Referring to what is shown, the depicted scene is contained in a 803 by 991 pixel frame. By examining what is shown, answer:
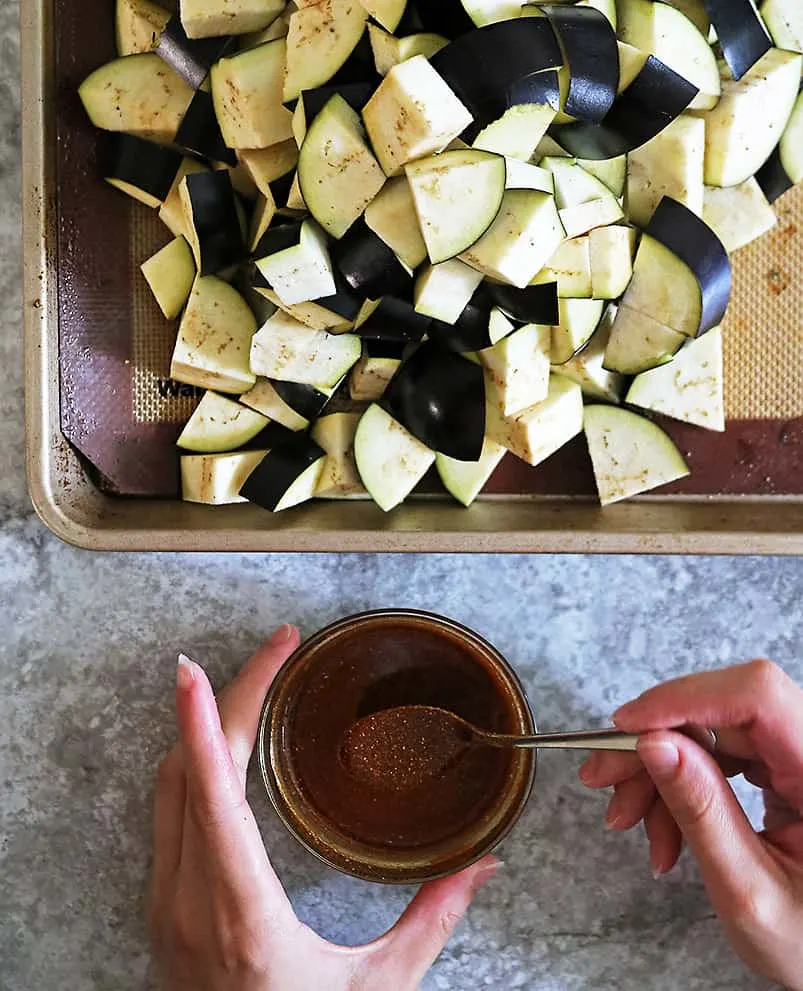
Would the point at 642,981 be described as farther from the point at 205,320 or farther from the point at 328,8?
the point at 328,8

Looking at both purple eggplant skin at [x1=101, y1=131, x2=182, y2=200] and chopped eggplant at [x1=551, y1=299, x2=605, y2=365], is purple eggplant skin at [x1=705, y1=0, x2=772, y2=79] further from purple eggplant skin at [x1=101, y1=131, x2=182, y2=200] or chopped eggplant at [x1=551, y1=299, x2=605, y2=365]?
purple eggplant skin at [x1=101, y1=131, x2=182, y2=200]

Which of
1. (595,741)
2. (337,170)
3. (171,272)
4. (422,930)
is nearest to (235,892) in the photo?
(422,930)

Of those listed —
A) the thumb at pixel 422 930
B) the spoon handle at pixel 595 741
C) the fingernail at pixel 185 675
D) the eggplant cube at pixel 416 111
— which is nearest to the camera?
the eggplant cube at pixel 416 111

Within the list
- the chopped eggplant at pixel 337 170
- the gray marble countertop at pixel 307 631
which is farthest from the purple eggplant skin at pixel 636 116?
the gray marble countertop at pixel 307 631

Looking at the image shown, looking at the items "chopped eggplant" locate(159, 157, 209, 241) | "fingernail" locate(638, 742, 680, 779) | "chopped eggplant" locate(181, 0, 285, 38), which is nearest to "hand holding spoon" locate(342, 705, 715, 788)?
"fingernail" locate(638, 742, 680, 779)

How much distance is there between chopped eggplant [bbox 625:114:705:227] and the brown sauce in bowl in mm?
646

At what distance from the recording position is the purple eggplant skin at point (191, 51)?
120cm

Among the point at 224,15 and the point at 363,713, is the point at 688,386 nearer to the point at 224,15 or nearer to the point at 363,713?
the point at 363,713

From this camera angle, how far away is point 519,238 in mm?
1101

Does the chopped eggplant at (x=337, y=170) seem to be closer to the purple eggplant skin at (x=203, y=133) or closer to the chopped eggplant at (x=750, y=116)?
the purple eggplant skin at (x=203, y=133)

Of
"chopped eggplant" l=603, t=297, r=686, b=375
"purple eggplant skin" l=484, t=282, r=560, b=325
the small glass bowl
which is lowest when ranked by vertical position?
the small glass bowl

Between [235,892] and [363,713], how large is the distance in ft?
0.96

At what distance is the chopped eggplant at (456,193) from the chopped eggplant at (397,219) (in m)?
0.04

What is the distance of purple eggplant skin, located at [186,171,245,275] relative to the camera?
1186mm
